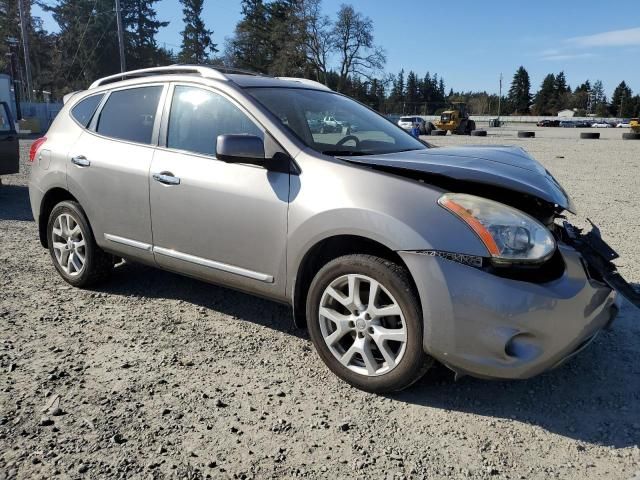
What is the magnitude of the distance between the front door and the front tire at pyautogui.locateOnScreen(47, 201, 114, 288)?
891 millimetres

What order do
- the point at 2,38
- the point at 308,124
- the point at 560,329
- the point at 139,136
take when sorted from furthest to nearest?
the point at 2,38 < the point at 139,136 < the point at 308,124 < the point at 560,329

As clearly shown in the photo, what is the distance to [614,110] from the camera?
124375mm

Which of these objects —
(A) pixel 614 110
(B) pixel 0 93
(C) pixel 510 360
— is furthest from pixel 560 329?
(A) pixel 614 110

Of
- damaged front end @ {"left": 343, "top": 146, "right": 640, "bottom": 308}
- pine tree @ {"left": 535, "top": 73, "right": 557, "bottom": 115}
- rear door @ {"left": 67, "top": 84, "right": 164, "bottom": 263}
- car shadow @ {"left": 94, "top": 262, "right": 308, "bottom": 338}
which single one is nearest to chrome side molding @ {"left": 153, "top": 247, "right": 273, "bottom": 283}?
rear door @ {"left": 67, "top": 84, "right": 164, "bottom": 263}

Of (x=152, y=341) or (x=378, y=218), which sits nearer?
(x=378, y=218)

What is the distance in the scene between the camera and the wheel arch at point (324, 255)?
298 cm

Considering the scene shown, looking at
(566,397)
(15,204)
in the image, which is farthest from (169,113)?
(15,204)

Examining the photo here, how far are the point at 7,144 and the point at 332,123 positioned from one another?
7.77 metres

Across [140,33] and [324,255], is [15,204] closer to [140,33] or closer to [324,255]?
[324,255]

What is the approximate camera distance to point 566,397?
9.76 ft

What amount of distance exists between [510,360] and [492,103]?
134630 millimetres

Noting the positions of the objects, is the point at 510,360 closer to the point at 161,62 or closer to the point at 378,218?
the point at 378,218

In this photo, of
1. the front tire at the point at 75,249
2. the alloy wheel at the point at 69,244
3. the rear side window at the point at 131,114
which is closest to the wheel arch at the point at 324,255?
the rear side window at the point at 131,114

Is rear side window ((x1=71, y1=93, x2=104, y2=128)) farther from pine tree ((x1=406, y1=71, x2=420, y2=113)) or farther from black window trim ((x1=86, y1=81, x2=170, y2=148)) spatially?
pine tree ((x1=406, y1=71, x2=420, y2=113))
